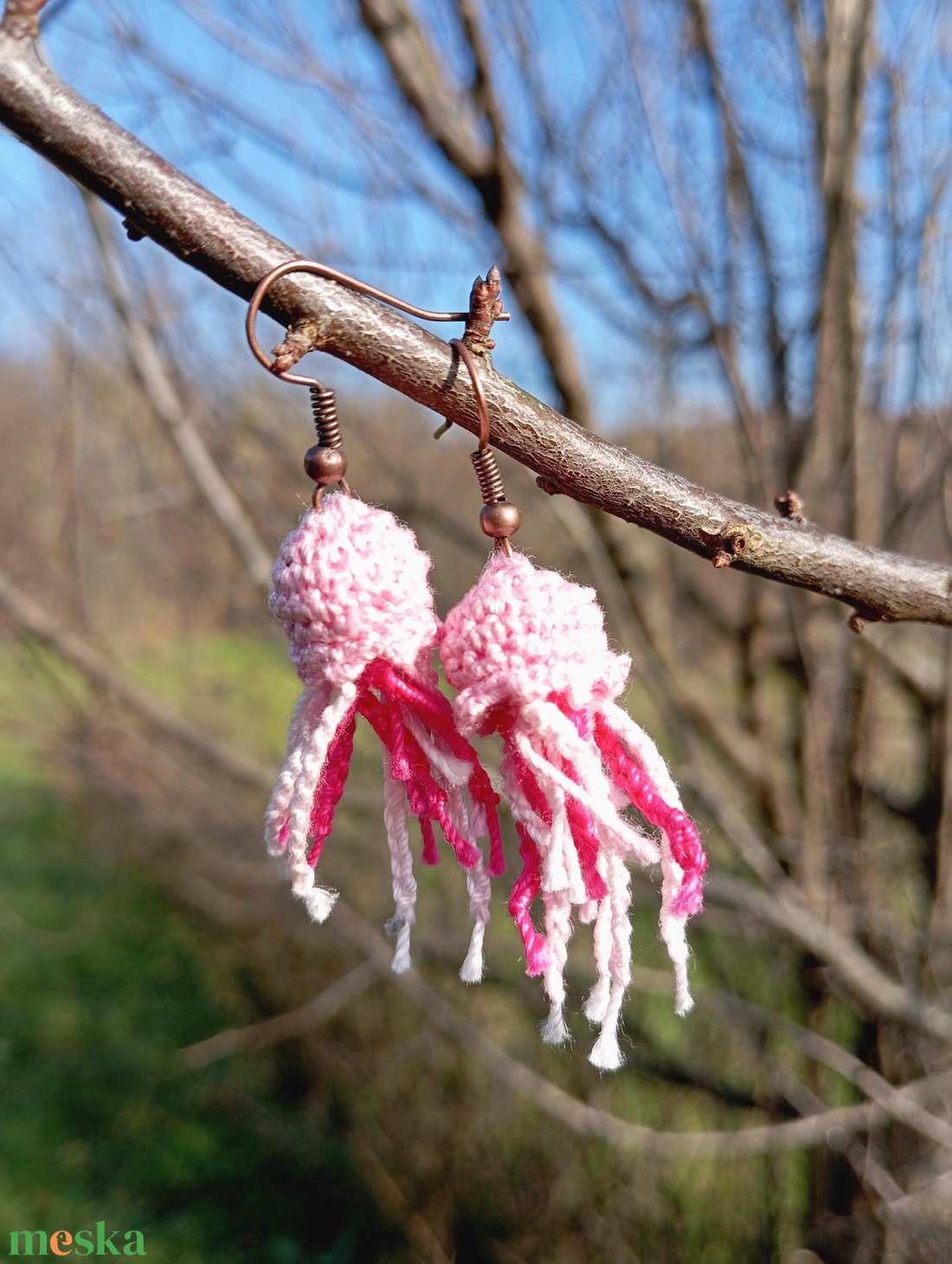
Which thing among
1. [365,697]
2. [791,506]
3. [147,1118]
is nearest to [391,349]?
[365,697]

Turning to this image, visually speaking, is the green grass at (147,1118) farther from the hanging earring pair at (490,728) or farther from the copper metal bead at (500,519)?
the copper metal bead at (500,519)

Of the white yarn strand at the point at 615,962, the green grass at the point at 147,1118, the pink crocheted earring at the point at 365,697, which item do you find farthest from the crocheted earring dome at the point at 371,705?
the green grass at the point at 147,1118

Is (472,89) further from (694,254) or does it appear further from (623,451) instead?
(623,451)

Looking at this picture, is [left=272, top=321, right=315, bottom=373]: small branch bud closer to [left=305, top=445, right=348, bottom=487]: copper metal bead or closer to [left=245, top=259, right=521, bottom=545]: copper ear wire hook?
[left=245, top=259, right=521, bottom=545]: copper ear wire hook

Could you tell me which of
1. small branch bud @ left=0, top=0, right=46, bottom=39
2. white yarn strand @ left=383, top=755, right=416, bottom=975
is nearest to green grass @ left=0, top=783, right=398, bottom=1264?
white yarn strand @ left=383, top=755, right=416, bottom=975

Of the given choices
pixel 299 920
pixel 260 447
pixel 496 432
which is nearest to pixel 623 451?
pixel 496 432

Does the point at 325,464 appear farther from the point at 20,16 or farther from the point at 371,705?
the point at 20,16
